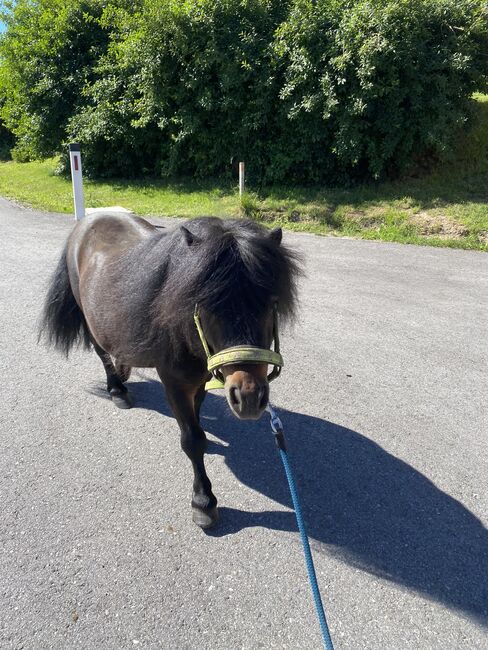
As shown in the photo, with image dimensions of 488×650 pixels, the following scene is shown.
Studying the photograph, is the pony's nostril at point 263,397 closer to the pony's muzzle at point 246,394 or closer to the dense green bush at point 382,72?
the pony's muzzle at point 246,394

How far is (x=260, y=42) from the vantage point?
10.8 m

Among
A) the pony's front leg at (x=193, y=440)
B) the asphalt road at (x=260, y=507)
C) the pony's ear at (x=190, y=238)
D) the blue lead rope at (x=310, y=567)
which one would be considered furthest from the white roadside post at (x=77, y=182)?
the blue lead rope at (x=310, y=567)

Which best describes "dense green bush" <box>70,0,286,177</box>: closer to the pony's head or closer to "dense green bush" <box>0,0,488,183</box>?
"dense green bush" <box>0,0,488,183</box>

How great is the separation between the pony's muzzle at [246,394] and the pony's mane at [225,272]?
0.26m

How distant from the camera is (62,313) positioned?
12.4ft

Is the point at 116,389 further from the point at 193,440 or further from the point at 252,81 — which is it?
the point at 252,81

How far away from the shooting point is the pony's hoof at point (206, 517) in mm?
2477

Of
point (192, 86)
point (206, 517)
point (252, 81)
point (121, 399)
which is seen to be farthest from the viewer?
point (192, 86)

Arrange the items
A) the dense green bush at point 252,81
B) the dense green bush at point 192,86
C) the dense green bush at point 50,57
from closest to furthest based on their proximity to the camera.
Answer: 1. the dense green bush at point 252,81
2. the dense green bush at point 192,86
3. the dense green bush at point 50,57

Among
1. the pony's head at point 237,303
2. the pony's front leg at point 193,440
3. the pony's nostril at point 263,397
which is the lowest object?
the pony's front leg at point 193,440

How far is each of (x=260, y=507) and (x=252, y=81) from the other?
424 inches

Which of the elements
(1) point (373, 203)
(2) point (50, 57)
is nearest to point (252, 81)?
(1) point (373, 203)

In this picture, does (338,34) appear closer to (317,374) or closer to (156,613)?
(317,374)

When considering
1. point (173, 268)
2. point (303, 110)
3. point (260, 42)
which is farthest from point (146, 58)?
point (173, 268)
